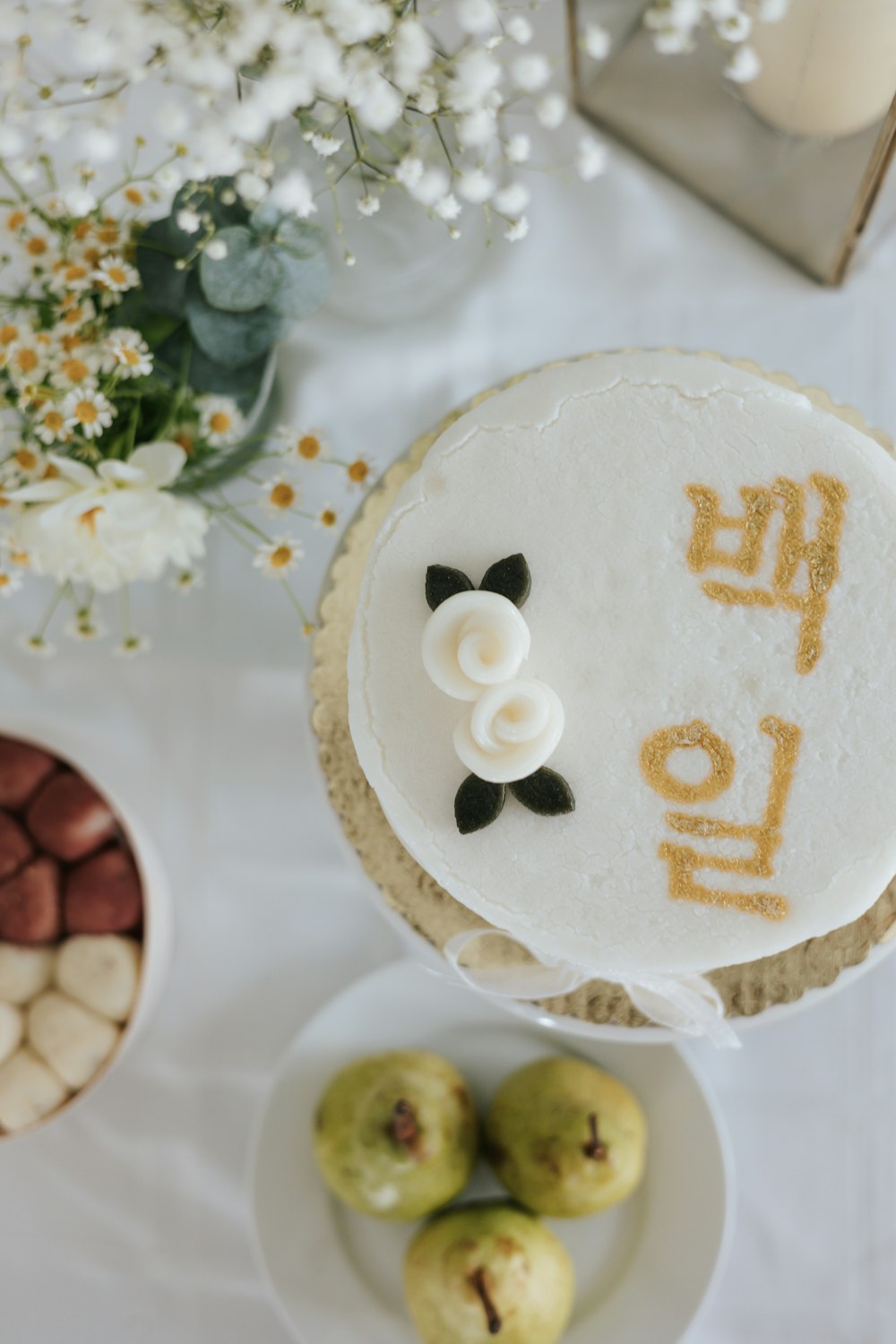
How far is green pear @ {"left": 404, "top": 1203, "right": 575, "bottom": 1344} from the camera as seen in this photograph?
Result: 0.82 m

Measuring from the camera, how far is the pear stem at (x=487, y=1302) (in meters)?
0.80

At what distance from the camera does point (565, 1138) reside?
849mm

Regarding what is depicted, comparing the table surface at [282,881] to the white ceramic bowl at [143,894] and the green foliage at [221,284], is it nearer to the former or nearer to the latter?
the white ceramic bowl at [143,894]

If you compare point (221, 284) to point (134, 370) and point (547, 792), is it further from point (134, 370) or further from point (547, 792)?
point (547, 792)

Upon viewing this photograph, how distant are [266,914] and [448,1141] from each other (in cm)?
26

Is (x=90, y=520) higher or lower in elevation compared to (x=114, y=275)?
lower

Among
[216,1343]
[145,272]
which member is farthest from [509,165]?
[216,1343]

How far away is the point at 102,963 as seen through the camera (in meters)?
0.90

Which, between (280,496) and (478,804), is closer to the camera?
(478,804)

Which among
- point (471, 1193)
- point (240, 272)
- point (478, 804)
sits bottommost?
point (471, 1193)

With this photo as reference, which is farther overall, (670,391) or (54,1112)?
(54,1112)

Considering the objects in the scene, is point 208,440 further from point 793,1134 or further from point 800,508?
point 793,1134

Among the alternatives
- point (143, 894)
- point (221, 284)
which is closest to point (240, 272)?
point (221, 284)

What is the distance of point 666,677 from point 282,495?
1.07 ft
